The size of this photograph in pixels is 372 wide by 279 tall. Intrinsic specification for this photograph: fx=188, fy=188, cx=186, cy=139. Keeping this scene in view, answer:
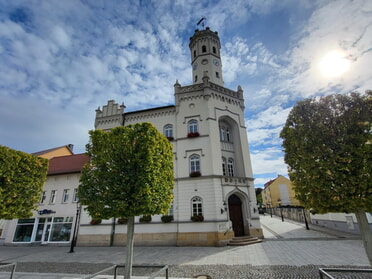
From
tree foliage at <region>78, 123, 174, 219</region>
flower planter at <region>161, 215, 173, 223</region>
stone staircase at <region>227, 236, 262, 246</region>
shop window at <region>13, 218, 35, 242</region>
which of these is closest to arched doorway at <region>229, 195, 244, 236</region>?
stone staircase at <region>227, 236, 262, 246</region>

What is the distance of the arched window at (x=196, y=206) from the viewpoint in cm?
1580

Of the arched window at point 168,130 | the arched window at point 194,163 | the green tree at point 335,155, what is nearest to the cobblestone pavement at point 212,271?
the green tree at point 335,155

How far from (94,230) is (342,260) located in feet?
59.4

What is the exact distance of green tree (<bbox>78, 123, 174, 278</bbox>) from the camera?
7016 millimetres

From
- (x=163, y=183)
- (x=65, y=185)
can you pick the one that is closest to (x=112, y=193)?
(x=163, y=183)

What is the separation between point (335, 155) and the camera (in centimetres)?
648

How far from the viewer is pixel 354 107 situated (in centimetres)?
664

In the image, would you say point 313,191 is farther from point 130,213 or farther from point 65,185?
point 65,185

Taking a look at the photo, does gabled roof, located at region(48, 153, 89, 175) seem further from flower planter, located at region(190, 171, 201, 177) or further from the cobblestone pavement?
flower planter, located at region(190, 171, 201, 177)

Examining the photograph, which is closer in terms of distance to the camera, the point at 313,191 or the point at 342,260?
the point at 313,191

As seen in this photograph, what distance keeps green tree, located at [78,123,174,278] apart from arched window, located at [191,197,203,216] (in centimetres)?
839

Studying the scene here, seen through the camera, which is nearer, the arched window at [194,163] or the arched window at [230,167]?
the arched window at [194,163]

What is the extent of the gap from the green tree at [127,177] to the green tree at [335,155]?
5.58m

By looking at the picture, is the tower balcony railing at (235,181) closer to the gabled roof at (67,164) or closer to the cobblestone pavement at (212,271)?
the cobblestone pavement at (212,271)
